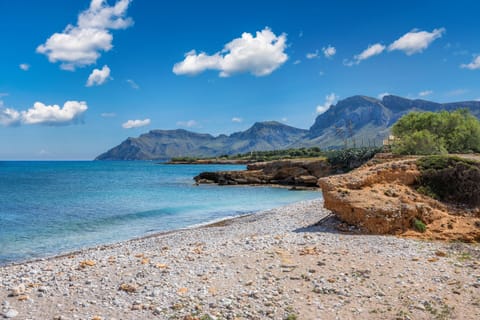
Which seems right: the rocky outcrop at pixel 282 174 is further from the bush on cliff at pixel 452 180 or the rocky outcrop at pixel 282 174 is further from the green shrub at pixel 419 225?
the green shrub at pixel 419 225

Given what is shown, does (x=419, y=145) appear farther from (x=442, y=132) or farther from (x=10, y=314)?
(x=10, y=314)

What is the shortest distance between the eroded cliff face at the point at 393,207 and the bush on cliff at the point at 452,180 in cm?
53

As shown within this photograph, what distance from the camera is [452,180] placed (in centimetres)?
1792

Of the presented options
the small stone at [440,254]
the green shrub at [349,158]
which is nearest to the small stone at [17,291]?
the small stone at [440,254]

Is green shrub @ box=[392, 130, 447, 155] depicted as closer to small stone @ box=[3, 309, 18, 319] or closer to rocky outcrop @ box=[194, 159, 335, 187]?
rocky outcrop @ box=[194, 159, 335, 187]

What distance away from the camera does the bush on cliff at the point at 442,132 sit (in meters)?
37.0

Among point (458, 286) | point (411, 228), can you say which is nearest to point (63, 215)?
point (411, 228)

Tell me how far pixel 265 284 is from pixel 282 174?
189 ft

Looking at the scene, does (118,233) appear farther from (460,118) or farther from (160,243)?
(460,118)

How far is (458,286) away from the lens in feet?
31.7

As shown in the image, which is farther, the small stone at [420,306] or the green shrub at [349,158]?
the green shrub at [349,158]

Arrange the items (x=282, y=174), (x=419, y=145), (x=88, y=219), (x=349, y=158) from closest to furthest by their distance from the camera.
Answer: (x=88, y=219) < (x=419, y=145) < (x=349, y=158) < (x=282, y=174)

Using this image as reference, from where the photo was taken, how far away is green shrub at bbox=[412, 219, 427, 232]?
15.5 m

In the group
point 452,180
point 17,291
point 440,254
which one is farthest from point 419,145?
point 17,291
